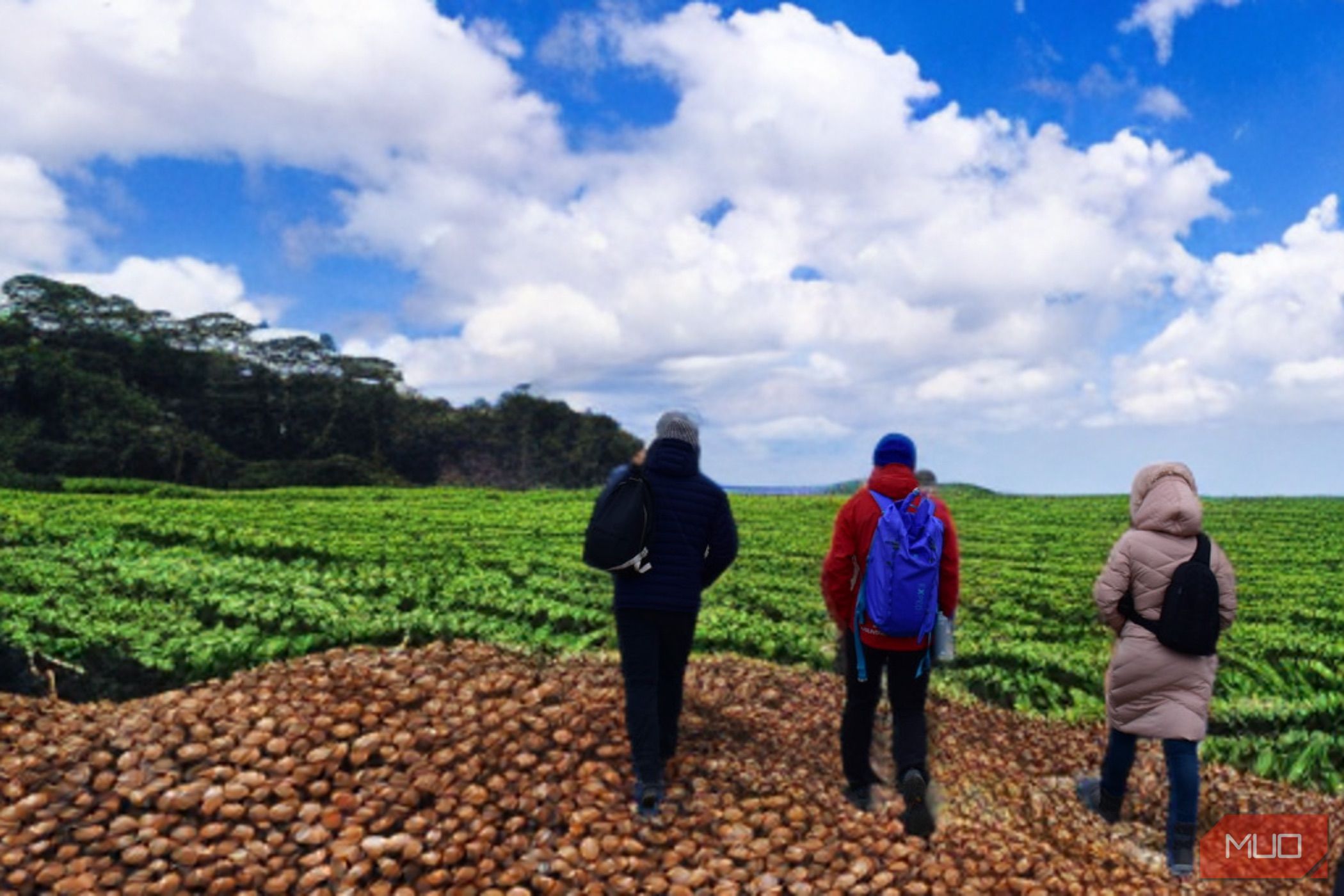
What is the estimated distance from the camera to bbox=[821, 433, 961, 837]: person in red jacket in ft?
17.7

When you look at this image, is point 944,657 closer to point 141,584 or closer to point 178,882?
point 178,882

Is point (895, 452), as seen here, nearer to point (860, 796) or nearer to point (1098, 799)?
point (860, 796)

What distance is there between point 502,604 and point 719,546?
6.35 m

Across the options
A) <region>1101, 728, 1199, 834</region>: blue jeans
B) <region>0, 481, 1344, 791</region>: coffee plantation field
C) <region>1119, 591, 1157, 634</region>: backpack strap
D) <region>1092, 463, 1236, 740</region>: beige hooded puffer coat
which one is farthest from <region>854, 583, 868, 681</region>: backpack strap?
<region>0, 481, 1344, 791</region>: coffee plantation field

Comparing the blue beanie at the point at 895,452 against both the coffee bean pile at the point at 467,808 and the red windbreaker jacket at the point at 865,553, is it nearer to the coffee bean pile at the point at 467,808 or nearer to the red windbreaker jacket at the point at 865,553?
→ the red windbreaker jacket at the point at 865,553

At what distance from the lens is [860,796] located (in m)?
5.72

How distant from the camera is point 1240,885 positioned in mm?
5699

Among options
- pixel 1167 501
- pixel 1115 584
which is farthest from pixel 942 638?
pixel 1167 501

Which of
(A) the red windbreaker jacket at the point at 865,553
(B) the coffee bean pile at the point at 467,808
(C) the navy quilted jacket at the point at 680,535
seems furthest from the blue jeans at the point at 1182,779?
(C) the navy quilted jacket at the point at 680,535

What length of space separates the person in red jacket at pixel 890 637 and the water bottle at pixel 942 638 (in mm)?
66

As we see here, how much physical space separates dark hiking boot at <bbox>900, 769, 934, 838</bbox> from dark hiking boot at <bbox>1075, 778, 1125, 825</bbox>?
1505 mm

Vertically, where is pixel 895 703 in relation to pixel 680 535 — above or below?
below

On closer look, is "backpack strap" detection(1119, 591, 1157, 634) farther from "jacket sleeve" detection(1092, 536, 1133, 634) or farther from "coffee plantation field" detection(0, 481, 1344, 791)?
"coffee plantation field" detection(0, 481, 1344, 791)

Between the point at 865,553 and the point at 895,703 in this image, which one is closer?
the point at 865,553
